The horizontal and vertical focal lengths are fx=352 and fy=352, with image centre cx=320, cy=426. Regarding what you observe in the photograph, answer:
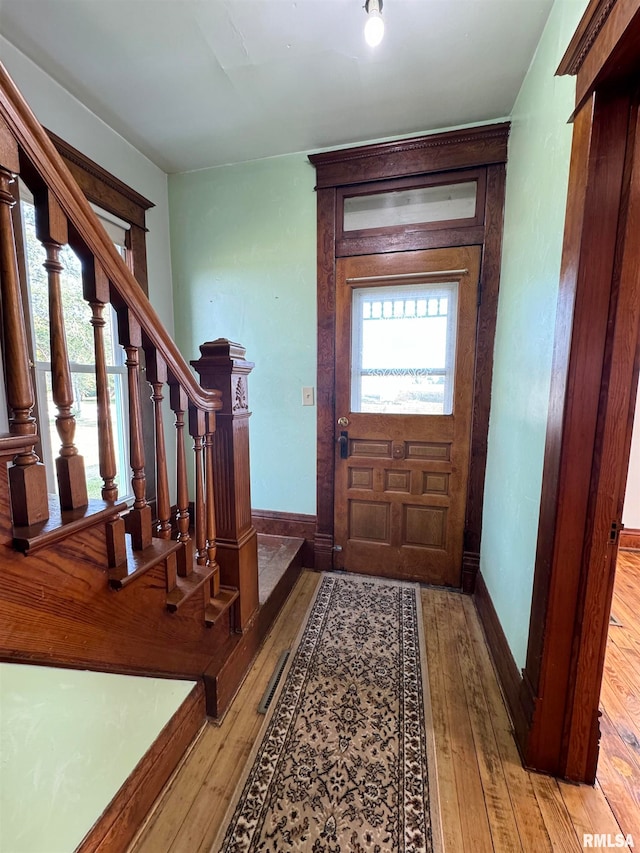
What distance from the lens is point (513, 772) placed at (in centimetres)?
118

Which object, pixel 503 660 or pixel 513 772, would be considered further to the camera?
pixel 503 660

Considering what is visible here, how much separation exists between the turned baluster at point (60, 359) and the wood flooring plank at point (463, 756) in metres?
1.43

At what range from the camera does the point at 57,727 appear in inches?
37.8

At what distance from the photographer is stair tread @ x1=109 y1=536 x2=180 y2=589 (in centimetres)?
91

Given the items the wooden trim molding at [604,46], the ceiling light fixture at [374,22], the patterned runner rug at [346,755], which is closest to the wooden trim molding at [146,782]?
the patterned runner rug at [346,755]

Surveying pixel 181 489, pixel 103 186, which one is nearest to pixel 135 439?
pixel 181 489

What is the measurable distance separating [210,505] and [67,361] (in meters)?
0.76

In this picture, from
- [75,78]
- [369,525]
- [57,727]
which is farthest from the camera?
[369,525]

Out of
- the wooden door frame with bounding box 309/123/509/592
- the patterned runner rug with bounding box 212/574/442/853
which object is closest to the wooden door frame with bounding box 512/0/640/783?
the patterned runner rug with bounding box 212/574/442/853

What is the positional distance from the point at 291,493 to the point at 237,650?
3.56 ft

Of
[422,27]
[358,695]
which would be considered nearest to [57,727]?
[358,695]

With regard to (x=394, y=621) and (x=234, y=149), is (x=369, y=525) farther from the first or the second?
(x=234, y=149)

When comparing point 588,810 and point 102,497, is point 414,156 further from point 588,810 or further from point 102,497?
point 588,810

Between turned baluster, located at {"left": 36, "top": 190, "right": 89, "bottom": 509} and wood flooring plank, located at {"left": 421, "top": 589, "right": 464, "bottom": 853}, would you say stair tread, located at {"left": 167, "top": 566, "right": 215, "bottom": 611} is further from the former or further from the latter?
wood flooring plank, located at {"left": 421, "top": 589, "right": 464, "bottom": 853}
